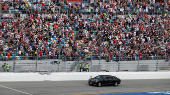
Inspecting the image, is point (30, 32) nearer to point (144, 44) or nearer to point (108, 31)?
point (108, 31)

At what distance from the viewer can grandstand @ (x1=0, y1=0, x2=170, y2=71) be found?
3159cm

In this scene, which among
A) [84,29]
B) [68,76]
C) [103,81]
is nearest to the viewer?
[103,81]

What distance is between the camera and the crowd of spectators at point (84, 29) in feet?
107

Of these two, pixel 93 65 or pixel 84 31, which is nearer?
pixel 93 65

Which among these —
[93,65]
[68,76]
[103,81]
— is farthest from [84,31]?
[103,81]

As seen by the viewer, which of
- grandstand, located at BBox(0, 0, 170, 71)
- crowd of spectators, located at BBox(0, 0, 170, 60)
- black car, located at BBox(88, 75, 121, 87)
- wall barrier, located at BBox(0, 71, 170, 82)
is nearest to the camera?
black car, located at BBox(88, 75, 121, 87)

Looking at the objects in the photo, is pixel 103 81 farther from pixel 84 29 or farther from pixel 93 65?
pixel 84 29

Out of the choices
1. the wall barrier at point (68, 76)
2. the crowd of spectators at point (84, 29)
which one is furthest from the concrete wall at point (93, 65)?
the crowd of spectators at point (84, 29)

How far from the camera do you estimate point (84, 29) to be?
3681 cm

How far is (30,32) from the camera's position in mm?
33625

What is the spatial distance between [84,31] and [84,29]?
396 millimetres

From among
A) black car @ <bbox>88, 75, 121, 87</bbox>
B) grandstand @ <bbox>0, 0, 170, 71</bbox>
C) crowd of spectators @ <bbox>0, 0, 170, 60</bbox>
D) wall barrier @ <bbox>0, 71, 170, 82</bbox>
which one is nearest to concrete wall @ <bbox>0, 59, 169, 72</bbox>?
grandstand @ <bbox>0, 0, 170, 71</bbox>

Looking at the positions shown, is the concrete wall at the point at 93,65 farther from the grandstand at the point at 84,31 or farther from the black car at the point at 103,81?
the black car at the point at 103,81

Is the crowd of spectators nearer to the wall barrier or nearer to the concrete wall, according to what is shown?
the concrete wall
